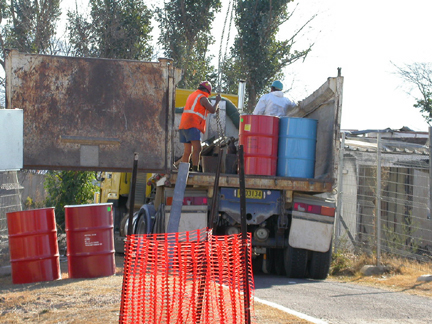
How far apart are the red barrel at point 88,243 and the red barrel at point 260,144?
2251 mm

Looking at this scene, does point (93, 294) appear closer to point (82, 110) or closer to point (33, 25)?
point (82, 110)

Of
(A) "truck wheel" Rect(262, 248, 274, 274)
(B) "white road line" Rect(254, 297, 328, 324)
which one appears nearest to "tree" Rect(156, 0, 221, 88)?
(A) "truck wheel" Rect(262, 248, 274, 274)

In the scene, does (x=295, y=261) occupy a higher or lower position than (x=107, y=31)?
lower

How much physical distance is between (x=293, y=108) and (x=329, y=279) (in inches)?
109

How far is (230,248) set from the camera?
5246 millimetres

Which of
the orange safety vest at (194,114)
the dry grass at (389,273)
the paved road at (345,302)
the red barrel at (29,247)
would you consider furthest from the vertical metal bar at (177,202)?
the dry grass at (389,273)

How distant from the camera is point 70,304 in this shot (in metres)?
6.35

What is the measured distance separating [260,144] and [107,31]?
603 inches

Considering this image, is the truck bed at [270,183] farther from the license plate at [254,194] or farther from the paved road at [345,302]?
the paved road at [345,302]

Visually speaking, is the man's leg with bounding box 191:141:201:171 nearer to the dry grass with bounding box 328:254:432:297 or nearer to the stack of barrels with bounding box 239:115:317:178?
the stack of barrels with bounding box 239:115:317:178

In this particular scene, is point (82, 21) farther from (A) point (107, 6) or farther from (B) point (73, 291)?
(B) point (73, 291)

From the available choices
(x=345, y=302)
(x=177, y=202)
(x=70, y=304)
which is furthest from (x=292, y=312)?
(x=70, y=304)

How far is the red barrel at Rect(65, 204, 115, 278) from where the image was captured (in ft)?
29.1

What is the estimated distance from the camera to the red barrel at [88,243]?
8.87m
